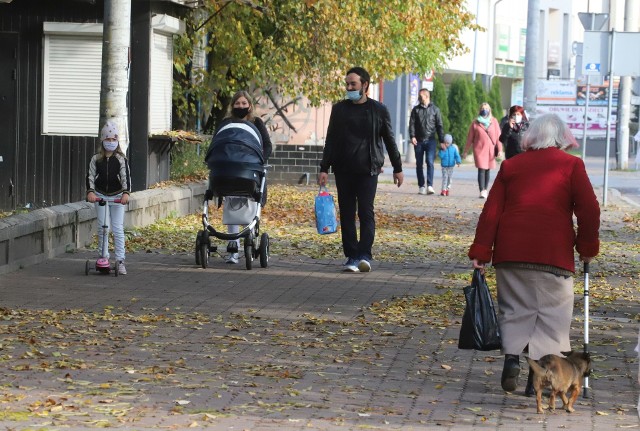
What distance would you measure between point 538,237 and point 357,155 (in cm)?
594

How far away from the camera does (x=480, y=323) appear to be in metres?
8.28

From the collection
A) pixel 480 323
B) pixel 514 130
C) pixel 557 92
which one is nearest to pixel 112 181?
pixel 480 323

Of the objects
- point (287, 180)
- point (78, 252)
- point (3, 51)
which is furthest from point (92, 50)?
point (287, 180)

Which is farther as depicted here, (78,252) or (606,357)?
(78,252)

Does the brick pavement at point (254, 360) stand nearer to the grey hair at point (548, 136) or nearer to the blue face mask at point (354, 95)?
the grey hair at point (548, 136)

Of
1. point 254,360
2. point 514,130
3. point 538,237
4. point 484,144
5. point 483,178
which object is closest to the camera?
point 538,237

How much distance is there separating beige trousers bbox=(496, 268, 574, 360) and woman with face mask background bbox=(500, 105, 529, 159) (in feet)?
52.1

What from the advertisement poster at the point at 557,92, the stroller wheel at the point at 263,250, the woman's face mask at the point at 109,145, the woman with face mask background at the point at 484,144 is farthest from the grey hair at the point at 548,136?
the advertisement poster at the point at 557,92

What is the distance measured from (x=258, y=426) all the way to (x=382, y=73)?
1898cm

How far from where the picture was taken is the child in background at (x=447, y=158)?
27.2 meters

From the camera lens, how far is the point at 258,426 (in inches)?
284

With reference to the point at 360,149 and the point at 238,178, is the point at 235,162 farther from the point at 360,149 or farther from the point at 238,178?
the point at 360,149

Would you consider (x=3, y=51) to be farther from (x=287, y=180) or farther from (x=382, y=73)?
(x=287, y=180)

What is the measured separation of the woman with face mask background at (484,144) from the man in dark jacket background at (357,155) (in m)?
12.6
